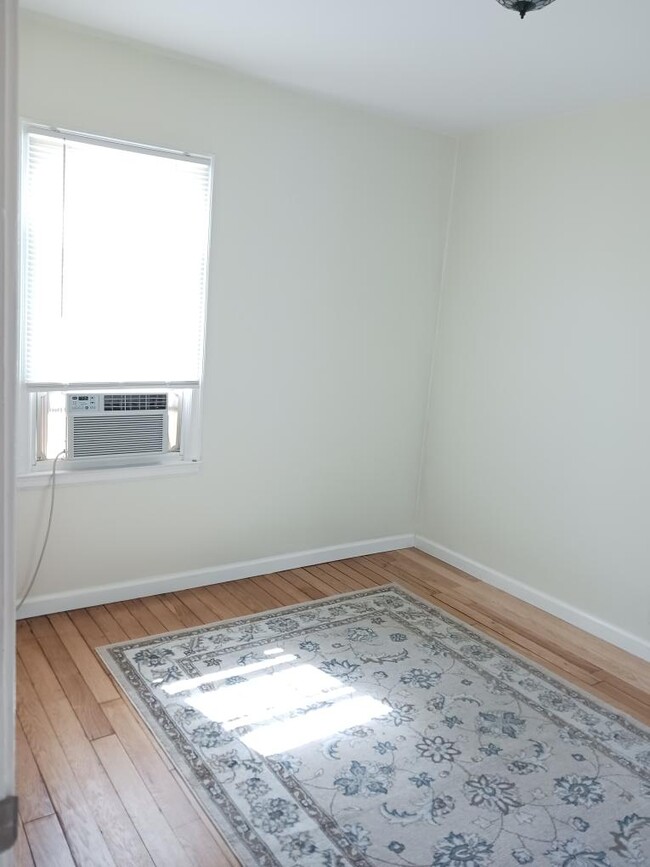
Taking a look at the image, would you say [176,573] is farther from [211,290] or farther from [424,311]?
[424,311]

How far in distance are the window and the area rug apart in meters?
1.03

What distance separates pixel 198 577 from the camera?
3.75 m

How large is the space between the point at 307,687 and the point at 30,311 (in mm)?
1950

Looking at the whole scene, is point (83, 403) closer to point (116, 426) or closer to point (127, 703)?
point (116, 426)

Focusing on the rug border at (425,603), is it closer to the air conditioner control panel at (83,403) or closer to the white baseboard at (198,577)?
the white baseboard at (198,577)

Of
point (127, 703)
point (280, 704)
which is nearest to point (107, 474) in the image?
point (127, 703)

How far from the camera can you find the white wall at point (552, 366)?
3.38 metres

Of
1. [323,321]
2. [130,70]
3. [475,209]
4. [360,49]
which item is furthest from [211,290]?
[475,209]

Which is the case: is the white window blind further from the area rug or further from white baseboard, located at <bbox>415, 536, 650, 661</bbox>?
white baseboard, located at <bbox>415, 536, 650, 661</bbox>

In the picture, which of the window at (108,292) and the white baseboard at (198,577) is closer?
the window at (108,292)

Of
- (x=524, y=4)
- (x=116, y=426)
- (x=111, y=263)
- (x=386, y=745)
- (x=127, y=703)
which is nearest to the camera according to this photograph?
(x=524, y=4)

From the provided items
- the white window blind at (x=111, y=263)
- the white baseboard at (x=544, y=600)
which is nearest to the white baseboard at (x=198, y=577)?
the white baseboard at (x=544, y=600)

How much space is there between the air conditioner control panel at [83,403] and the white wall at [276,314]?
14.7 inches

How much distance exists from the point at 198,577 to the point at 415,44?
2.67 m
